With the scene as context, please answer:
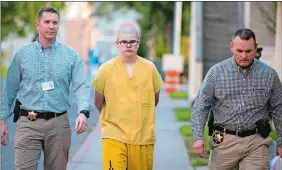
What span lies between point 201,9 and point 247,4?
4.22 m

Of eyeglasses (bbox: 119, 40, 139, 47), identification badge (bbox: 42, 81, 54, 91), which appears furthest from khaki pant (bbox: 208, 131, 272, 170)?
identification badge (bbox: 42, 81, 54, 91)

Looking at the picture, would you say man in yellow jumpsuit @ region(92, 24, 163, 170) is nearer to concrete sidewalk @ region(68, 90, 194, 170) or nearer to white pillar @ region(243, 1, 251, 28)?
concrete sidewalk @ region(68, 90, 194, 170)

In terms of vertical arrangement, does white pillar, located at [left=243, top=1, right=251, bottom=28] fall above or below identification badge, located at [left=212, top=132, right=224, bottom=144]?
above

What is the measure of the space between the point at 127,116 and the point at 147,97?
238 mm

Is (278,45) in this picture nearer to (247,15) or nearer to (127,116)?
(247,15)

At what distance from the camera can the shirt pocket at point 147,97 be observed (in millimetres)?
6978

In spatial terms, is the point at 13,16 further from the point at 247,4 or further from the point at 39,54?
the point at 39,54

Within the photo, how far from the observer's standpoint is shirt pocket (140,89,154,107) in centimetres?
698

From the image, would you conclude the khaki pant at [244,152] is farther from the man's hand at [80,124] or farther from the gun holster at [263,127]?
the man's hand at [80,124]

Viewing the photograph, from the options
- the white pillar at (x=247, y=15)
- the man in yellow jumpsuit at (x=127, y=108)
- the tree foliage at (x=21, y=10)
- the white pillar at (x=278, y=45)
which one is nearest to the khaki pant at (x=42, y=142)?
the man in yellow jumpsuit at (x=127, y=108)

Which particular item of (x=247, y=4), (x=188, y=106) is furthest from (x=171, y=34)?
(x=247, y=4)

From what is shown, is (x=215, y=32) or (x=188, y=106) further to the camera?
(x=188, y=106)

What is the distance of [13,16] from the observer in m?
39.1

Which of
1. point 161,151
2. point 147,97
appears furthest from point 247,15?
point 147,97
